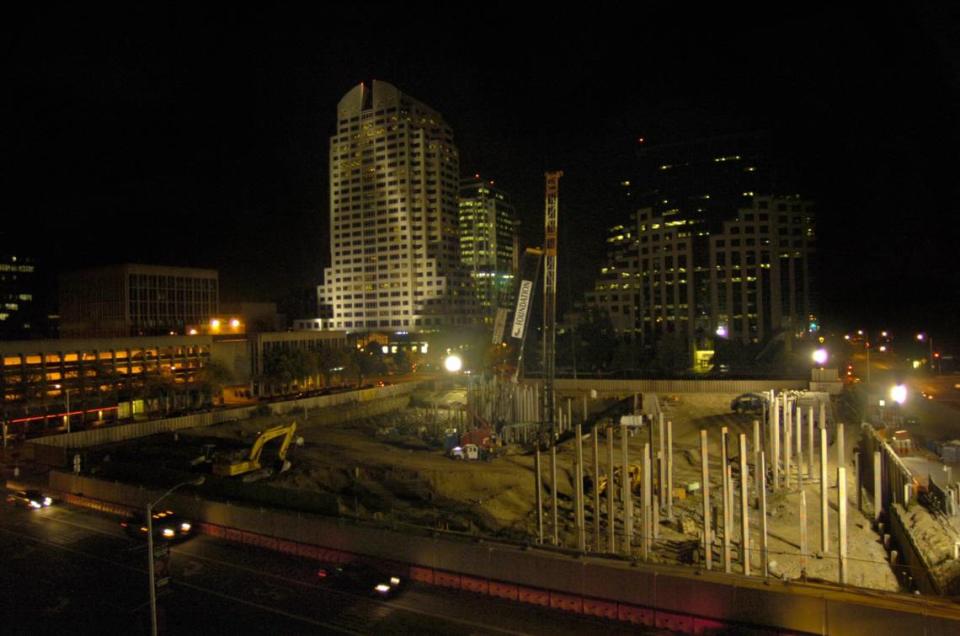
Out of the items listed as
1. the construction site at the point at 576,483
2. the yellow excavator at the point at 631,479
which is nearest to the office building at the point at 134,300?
the construction site at the point at 576,483

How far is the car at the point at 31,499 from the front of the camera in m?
20.4

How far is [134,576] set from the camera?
14836mm

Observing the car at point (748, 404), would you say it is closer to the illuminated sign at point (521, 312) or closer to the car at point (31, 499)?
the illuminated sign at point (521, 312)

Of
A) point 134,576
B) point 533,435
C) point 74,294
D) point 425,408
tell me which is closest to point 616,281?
point 425,408

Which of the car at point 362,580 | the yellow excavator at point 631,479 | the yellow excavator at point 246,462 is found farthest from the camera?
the yellow excavator at point 631,479

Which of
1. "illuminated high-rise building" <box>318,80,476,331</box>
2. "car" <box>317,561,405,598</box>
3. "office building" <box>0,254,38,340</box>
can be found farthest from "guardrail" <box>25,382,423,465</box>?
"office building" <box>0,254,38,340</box>

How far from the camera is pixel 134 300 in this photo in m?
67.0

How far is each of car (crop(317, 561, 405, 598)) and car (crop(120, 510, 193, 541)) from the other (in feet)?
16.7

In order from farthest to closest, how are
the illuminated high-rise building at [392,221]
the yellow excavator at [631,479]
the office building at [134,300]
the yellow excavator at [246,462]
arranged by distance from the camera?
1. the illuminated high-rise building at [392,221]
2. the office building at [134,300]
3. the yellow excavator at [631,479]
4. the yellow excavator at [246,462]

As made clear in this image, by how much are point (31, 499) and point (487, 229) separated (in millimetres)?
115372

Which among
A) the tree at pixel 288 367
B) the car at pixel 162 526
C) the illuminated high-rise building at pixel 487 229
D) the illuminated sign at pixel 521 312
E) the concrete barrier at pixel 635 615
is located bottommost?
the concrete barrier at pixel 635 615

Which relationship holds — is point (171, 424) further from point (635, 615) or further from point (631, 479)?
point (635, 615)

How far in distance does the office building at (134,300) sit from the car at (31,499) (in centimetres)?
4925

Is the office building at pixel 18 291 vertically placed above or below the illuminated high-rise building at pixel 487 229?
below
